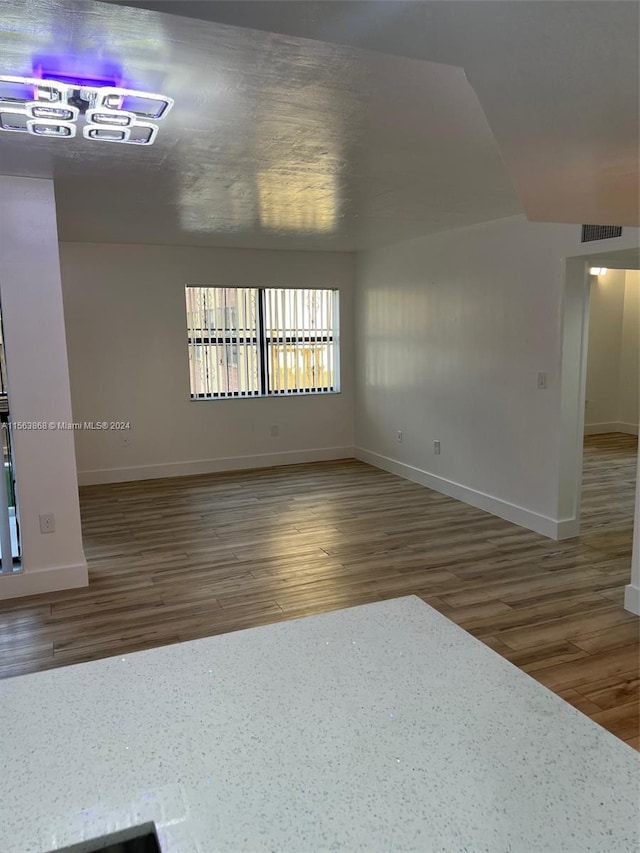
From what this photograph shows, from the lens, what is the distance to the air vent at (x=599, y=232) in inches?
145

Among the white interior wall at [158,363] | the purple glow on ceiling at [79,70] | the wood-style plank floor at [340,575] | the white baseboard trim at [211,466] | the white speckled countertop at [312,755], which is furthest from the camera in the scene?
the white baseboard trim at [211,466]

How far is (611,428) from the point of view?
8617 mm

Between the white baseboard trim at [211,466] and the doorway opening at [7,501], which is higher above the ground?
the doorway opening at [7,501]

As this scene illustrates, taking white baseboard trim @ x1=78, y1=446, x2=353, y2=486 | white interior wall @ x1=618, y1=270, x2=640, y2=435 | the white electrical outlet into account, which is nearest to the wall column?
the white electrical outlet

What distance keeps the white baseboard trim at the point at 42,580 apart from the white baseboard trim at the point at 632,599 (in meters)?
3.19

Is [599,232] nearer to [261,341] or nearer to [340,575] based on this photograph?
[340,575]

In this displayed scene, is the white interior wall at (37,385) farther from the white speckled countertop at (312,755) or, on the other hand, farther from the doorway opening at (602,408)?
the doorway opening at (602,408)

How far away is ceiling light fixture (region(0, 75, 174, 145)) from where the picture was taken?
2.10 m

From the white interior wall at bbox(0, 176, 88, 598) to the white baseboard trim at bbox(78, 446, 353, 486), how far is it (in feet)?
8.53

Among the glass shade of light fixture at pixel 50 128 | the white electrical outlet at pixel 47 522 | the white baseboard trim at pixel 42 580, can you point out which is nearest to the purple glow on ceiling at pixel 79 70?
the glass shade of light fixture at pixel 50 128

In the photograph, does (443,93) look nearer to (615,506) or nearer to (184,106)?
(184,106)

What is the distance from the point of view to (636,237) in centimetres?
354

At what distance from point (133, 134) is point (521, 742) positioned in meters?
2.63

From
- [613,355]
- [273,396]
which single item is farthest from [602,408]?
[273,396]
